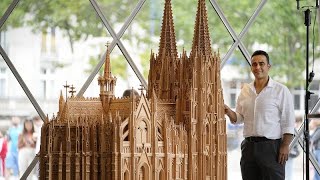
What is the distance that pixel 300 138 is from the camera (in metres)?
8.80

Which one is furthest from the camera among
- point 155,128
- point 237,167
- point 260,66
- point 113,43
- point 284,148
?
point 237,167

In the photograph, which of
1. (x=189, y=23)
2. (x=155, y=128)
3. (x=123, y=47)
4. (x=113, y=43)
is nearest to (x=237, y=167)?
(x=189, y=23)

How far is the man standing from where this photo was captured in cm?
641

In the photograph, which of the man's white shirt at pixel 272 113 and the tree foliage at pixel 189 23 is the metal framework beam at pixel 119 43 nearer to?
the tree foliage at pixel 189 23

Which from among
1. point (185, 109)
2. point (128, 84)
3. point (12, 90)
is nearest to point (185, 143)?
point (185, 109)

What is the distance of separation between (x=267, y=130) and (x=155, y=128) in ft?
3.24

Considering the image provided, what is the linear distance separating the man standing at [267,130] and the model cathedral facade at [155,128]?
52 centimetres

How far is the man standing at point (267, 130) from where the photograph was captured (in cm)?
641

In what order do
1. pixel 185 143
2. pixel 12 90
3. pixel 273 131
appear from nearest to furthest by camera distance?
pixel 273 131 < pixel 185 143 < pixel 12 90

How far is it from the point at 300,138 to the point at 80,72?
2628mm

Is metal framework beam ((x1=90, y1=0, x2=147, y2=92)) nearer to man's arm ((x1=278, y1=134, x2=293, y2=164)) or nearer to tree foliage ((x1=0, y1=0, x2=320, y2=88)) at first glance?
tree foliage ((x1=0, y1=0, x2=320, y2=88))

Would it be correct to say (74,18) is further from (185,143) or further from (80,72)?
(185,143)

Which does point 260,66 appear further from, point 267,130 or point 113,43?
point 113,43

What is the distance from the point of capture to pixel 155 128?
673 cm
